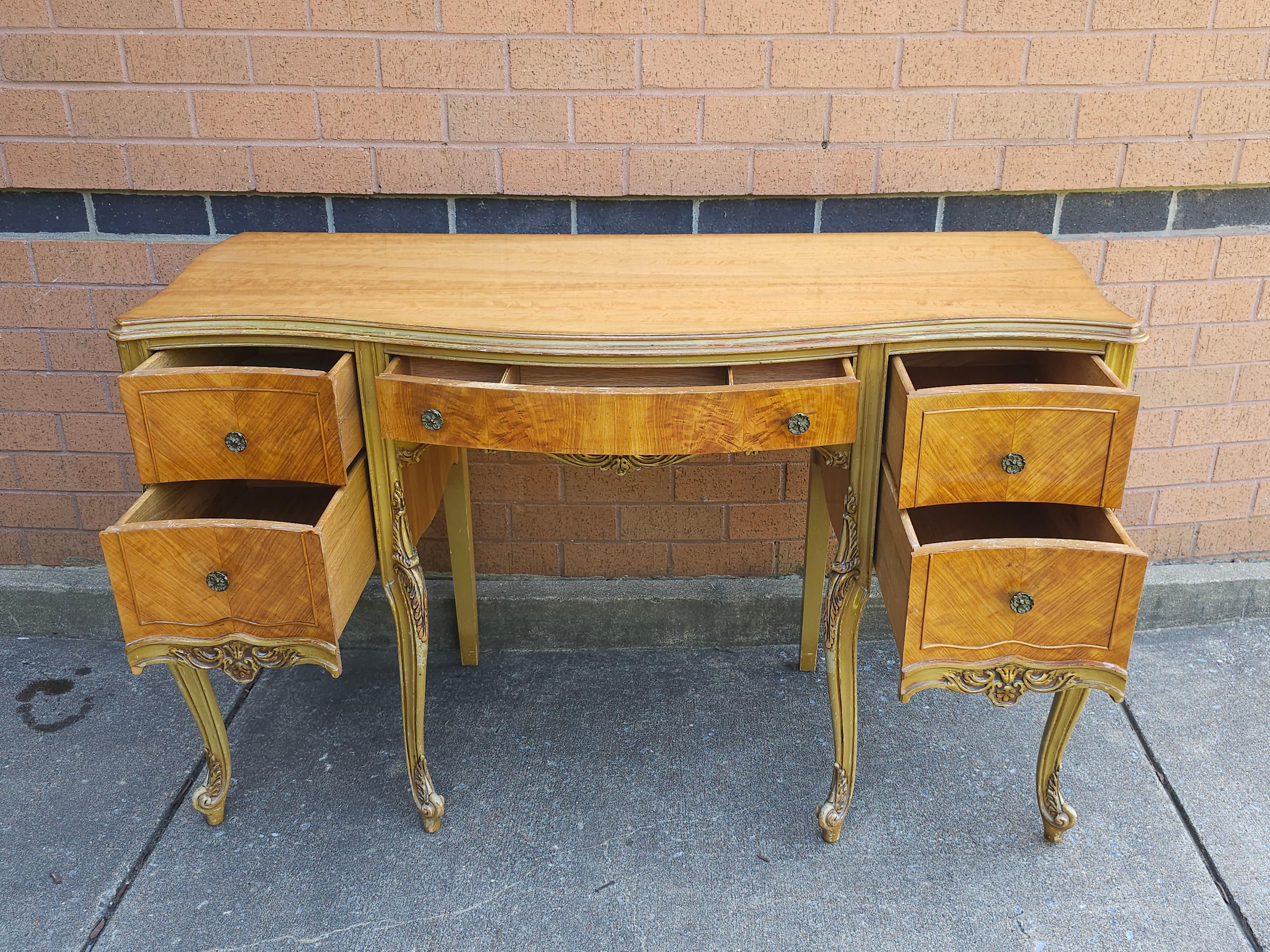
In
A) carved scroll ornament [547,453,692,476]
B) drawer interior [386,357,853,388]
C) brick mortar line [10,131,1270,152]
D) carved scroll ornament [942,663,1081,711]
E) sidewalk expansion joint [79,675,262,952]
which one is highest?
brick mortar line [10,131,1270,152]

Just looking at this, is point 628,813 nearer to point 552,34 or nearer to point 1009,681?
point 1009,681

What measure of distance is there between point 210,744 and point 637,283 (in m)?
1.24

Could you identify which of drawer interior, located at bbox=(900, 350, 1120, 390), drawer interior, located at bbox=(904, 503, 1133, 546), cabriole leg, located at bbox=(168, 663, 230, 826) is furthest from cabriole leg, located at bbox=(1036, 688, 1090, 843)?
cabriole leg, located at bbox=(168, 663, 230, 826)

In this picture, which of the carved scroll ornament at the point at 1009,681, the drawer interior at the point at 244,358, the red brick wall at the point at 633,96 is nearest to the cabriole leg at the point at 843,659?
the carved scroll ornament at the point at 1009,681

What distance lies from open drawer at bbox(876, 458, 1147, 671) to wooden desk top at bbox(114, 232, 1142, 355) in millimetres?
334

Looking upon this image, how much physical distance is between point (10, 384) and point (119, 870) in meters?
1.24

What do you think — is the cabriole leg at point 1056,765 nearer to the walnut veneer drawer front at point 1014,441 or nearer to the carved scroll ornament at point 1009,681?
the carved scroll ornament at point 1009,681

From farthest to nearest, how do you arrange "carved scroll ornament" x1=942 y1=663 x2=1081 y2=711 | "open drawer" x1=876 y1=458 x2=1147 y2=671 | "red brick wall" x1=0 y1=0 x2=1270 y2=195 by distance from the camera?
1. "red brick wall" x1=0 y1=0 x2=1270 y2=195
2. "carved scroll ornament" x1=942 y1=663 x2=1081 y2=711
3. "open drawer" x1=876 y1=458 x2=1147 y2=671

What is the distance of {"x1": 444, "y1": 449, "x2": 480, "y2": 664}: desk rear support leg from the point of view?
2.39m

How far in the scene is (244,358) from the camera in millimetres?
2051

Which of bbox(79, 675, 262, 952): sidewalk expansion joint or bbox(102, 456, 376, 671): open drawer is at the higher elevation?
bbox(102, 456, 376, 671): open drawer

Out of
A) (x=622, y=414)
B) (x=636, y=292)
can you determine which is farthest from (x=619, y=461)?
(x=636, y=292)

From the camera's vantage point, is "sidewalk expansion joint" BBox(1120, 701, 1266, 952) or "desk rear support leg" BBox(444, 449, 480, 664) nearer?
"sidewalk expansion joint" BBox(1120, 701, 1266, 952)

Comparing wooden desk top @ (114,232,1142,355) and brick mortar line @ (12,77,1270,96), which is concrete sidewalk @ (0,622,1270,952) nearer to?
wooden desk top @ (114,232,1142,355)
